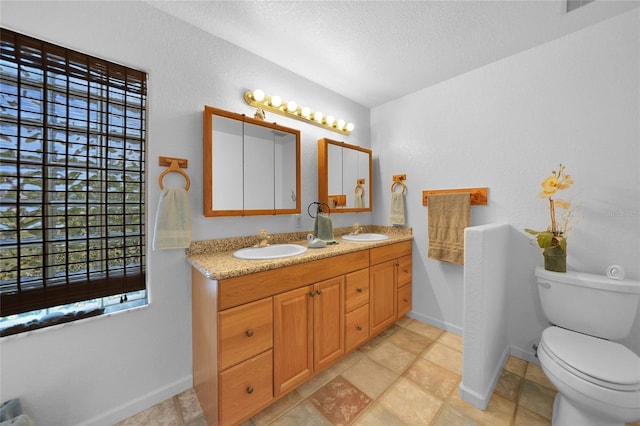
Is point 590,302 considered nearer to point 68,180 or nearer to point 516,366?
point 516,366

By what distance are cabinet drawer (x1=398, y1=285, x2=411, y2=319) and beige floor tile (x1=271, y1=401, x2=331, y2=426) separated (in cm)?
121

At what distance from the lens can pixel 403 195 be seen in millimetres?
2432

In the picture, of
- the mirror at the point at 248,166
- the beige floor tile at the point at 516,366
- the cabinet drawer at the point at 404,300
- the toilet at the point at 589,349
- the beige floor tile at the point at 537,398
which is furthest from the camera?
the cabinet drawer at the point at 404,300

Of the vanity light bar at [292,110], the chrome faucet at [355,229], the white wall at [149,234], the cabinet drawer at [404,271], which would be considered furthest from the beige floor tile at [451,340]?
the vanity light bar at [292,110]

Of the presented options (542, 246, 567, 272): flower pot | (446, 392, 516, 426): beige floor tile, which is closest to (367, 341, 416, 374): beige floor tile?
(446, 392, 516, 426): beige floor tile

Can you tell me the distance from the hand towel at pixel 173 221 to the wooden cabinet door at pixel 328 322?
0.87 m

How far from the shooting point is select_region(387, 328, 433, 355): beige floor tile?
190 centimetres

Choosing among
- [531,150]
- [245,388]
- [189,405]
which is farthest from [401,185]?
[189,405]

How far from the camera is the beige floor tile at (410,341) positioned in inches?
74.8

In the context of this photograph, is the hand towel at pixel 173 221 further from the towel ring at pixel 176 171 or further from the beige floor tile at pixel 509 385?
the beige floor tile at pixel 509 385

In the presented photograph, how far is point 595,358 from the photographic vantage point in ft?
3.66

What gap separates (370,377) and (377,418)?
1.01 feet

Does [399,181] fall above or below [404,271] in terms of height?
above

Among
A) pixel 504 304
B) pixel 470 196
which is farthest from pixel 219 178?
pixel 504 304
